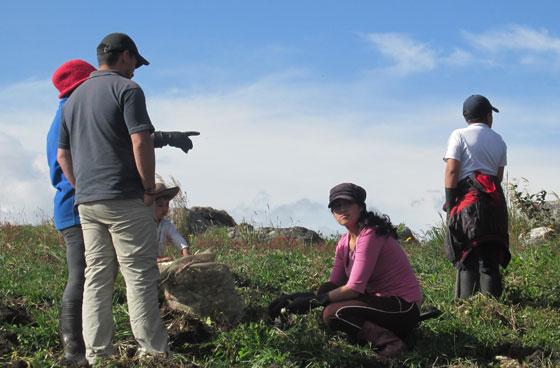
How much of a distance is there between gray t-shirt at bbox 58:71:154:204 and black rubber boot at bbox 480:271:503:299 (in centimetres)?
367

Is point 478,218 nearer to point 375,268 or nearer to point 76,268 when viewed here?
point 375,268

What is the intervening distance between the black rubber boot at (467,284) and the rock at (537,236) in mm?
3405

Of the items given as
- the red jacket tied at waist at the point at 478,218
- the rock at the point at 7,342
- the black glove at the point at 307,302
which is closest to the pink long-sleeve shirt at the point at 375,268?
the black glove at the point at 307,302

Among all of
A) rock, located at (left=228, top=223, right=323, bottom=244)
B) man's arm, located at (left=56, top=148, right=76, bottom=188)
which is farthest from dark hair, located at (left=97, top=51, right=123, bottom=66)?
rock, located at (left=228, top=223, right=323, bottom=244)

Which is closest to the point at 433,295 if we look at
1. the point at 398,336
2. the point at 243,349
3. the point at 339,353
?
the point at 398,336

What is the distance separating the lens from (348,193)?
605cm

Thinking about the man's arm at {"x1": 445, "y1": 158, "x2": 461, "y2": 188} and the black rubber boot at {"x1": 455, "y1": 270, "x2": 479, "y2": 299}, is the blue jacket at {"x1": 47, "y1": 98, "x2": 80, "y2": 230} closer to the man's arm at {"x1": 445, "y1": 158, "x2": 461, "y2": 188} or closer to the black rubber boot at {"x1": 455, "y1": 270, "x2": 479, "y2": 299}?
the man's arm at {"x1": 445, "y1": 158, "x2": 461, "y2": 188}

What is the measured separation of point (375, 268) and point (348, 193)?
63 centimetres

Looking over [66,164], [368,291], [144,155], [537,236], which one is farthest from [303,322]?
[537,236]

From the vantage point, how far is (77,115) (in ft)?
18.2

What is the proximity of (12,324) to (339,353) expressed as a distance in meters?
2.67

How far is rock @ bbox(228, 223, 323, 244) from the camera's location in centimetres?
1234

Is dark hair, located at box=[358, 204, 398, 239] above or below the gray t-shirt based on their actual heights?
below

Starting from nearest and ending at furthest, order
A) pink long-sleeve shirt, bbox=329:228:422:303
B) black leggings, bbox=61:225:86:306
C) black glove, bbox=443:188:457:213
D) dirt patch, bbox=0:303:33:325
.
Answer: black leggings, bbox=61:225:86:306
pink long-sleeve shirt, bbox=329:228:422:303
dirt patch, bbox=0:303:33:325
black glove, bbox=443:188:457:213
